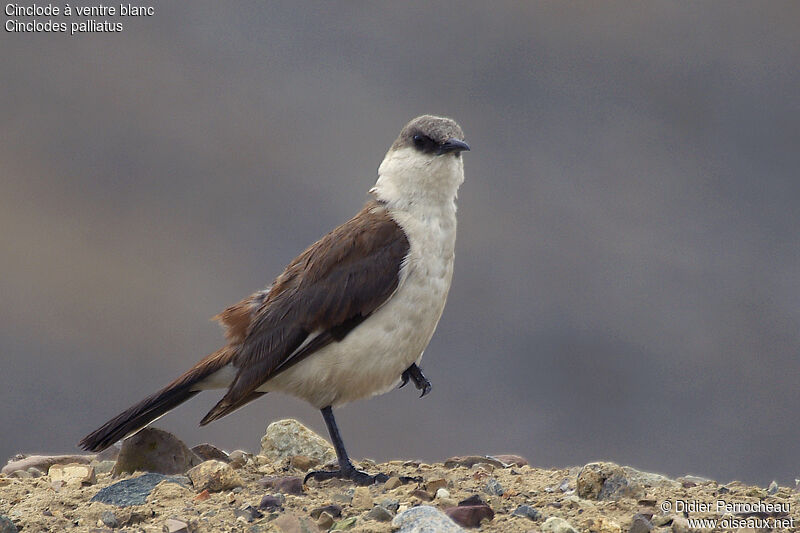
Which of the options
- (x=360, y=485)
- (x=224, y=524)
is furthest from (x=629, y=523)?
(x=224, y=524)

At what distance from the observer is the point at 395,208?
8.76 metres

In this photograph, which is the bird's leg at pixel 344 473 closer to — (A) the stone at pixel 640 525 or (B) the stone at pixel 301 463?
(B) the stone at pixel 301 463

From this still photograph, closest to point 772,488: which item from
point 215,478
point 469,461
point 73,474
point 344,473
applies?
point 469,461

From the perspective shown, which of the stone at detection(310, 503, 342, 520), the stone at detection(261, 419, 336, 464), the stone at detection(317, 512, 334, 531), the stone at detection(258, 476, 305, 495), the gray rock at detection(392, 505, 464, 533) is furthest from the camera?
the stone at detection(261, 419, 336, 464)

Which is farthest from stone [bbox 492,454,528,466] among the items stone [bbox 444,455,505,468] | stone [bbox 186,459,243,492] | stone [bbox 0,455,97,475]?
stone [bbox 0,455,97,475]

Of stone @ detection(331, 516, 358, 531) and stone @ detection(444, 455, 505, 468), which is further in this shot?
stone @ detection(444, 455, 505, 468)

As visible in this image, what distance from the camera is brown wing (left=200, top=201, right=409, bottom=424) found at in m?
8.36

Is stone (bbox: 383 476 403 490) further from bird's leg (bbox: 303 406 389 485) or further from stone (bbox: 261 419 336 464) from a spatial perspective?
stone (bbox: 261 419 336 464)

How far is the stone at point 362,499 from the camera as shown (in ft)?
24.6

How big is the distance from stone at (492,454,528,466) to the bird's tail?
2.57 meters

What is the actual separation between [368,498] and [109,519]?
5.98 feet

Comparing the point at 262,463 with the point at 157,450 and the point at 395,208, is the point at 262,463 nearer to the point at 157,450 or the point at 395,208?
the point at 157,450

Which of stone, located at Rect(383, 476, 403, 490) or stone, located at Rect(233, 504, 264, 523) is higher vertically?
stone, located at Rect(383, 476, 403, 490)

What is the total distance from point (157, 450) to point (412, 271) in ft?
8.35
